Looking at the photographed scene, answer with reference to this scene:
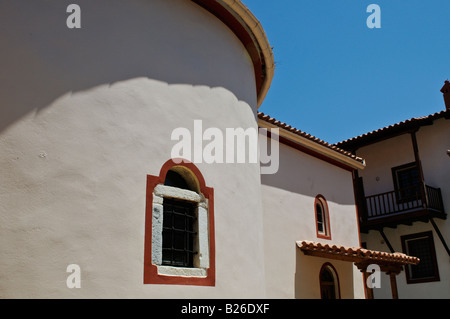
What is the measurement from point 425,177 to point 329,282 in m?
7.51

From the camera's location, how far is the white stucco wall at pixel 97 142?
4961 mm

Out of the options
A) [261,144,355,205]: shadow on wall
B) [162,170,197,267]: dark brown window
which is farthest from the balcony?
[162,170,197,267]: dark brown window

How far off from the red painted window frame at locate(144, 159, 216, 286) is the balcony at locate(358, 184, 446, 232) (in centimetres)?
1077

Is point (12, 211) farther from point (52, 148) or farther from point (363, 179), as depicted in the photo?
point (363, 179)

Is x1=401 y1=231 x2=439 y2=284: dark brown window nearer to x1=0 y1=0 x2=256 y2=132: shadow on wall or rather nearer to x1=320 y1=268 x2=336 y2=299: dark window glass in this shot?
x1=320 y1=268 x2=336 y2=299: dark window glass

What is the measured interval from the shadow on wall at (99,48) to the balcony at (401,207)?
33.4 ft

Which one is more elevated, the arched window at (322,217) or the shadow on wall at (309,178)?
the shadow on wall at (309,178)

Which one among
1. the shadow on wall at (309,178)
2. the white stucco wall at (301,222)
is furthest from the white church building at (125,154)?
the shadow on wall at (309,178)

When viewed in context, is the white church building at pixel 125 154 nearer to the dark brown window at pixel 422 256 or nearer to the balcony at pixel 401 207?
the balcony at pixel 401 207

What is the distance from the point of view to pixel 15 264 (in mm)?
4746

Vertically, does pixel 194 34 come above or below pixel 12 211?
above

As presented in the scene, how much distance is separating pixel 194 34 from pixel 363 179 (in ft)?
41.7
